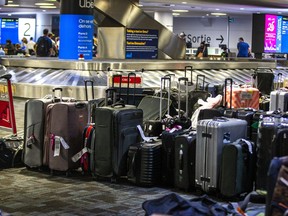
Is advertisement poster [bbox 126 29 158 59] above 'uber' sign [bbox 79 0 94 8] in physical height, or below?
below

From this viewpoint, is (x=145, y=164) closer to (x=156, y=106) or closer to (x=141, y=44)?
(x=156, y=106)

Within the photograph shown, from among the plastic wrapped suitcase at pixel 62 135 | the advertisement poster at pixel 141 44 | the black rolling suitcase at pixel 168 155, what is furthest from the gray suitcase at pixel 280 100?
the advertisement poster at pixel 141 44

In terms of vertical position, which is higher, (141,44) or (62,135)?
(141,44)

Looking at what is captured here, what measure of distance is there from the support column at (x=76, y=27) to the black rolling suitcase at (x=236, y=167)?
1179cm

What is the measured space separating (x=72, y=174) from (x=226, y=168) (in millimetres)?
2060

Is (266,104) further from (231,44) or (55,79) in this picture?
(231,44)

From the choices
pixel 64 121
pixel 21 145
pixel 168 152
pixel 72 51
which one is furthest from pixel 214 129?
pixel 72 51

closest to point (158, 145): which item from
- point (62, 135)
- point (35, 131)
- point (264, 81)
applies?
point (62, 135)

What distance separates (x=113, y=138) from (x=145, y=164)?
0.45 meters

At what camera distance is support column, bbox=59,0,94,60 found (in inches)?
687

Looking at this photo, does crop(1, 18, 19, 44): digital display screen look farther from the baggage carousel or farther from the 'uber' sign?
the 'uber' sign

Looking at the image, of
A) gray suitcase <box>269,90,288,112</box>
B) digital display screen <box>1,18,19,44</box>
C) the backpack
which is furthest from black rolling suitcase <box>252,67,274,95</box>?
digital display screen <box>1,18,19,44</box>

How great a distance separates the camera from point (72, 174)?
7.43 metres

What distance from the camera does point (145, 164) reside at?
267 inches
